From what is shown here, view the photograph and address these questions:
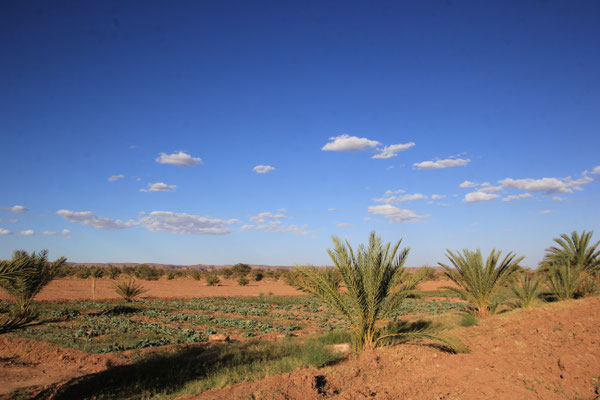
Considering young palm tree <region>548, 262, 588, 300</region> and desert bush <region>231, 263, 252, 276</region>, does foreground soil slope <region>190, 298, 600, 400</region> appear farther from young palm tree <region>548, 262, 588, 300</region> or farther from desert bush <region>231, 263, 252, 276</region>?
desert bush <region>231, 263, 252, 276</region>

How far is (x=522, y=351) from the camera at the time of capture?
7.76 meters

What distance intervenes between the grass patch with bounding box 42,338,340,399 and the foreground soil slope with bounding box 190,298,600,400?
2.94ft

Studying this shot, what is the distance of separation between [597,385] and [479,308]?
8.72 m

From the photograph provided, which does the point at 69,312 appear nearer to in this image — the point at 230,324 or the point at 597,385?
the point at 230,324

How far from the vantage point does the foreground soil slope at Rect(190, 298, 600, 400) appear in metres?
5.69

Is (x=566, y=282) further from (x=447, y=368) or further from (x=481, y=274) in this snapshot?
(x=447, y=368)

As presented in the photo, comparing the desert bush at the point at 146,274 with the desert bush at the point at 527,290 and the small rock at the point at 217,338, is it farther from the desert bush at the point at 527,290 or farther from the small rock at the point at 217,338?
the desert bush at the point at 527,290

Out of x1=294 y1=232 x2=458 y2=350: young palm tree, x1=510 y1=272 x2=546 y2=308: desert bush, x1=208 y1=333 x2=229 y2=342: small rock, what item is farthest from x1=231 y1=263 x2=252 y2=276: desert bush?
x1=294 y1=232 x2=458 y2=350: young palm tree

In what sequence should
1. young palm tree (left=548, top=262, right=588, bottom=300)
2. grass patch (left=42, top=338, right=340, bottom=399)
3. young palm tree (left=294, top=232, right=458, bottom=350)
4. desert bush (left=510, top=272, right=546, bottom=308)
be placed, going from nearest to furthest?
grass patch (left=42, top=338, right=340, bottom=399), young palm tree (left=294, top=232, right=458, bottom=350), desert bush (left=510, top=272, right=546, bottom=308), young palm tree (left=548, top=262, right=588, bottom=300)

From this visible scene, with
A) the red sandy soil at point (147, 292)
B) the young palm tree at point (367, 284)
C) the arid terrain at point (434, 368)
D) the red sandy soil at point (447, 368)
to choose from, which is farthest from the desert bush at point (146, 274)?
the young palm tree at point (367, 284)

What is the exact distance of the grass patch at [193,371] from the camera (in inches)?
271

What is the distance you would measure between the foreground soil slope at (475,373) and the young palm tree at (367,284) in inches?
29.0

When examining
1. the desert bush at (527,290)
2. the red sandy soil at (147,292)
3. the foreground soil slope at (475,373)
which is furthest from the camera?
the red sandy soil at (147,292)

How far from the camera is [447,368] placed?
7.25 meters
